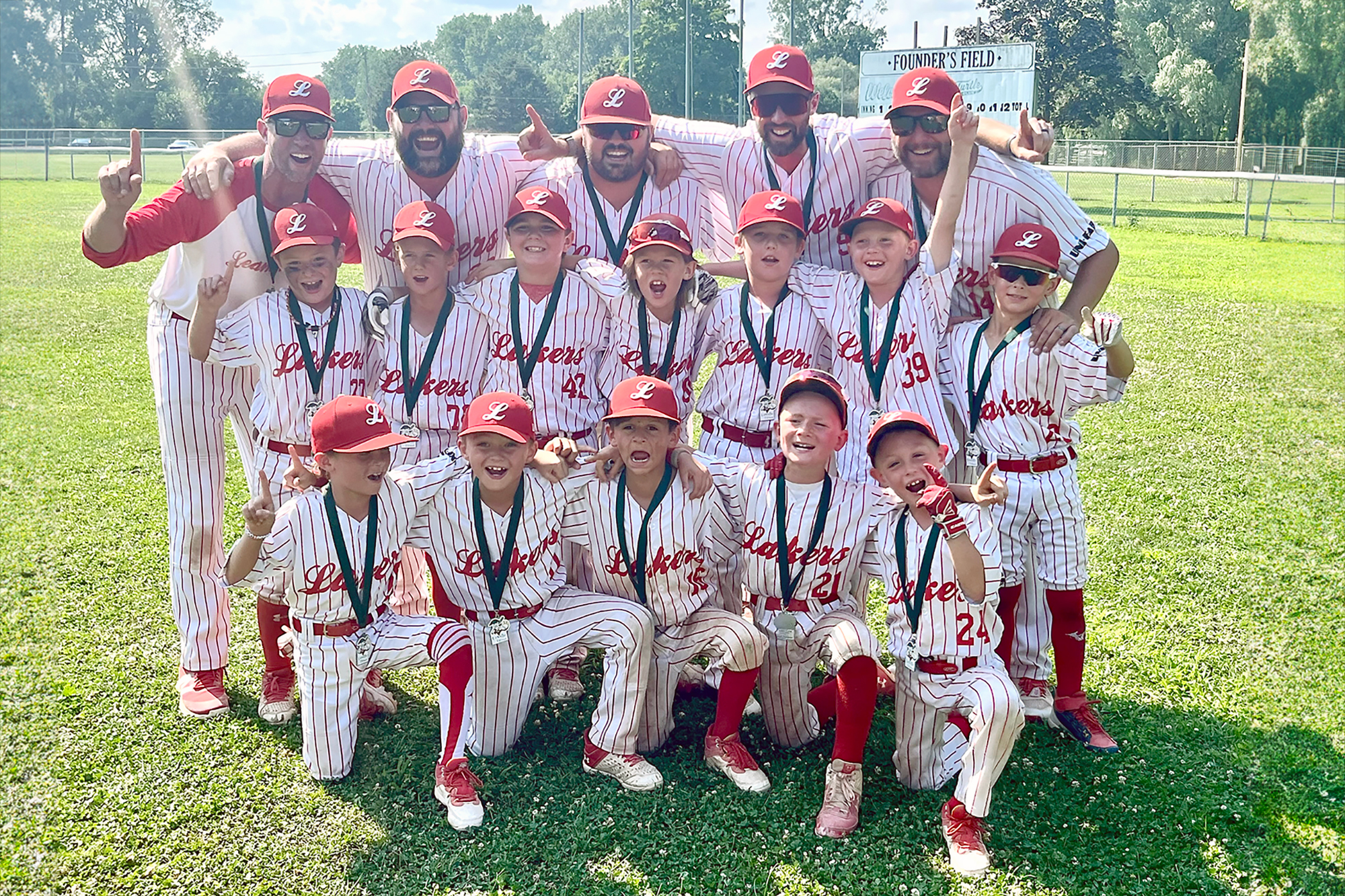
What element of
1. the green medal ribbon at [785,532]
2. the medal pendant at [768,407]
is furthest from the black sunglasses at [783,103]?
the green medal ribbon at [785,532]

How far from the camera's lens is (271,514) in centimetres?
391

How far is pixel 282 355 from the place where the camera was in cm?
446

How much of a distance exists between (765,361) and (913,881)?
2044mm

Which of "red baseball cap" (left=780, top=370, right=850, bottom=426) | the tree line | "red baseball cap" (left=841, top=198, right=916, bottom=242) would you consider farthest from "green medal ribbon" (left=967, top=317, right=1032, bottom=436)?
the tree line

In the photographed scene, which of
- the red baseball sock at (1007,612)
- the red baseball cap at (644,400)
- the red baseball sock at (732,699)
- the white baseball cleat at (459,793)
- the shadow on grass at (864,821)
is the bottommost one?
the shadow on grass at (864,821)

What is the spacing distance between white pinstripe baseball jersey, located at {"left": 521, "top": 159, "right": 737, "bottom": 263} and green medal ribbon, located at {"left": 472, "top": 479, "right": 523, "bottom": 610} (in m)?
1.28

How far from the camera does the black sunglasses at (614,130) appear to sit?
4812mm

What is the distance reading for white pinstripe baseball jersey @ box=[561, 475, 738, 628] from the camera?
4234mm

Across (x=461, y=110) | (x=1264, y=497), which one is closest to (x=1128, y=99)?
(x=1264, y=497)

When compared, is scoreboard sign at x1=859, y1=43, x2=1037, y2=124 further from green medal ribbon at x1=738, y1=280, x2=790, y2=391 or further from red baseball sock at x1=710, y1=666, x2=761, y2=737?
red baseball sock at x1=710, y1=666, x2=761, y2=737

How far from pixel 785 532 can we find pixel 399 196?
230 centimetres

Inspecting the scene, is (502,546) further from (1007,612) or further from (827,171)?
(827,171)

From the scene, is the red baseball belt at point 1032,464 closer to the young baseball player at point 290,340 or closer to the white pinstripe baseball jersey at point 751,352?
the white pinstripe baseball jersey at point 751,352

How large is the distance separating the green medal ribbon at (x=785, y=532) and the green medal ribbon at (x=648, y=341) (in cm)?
77
